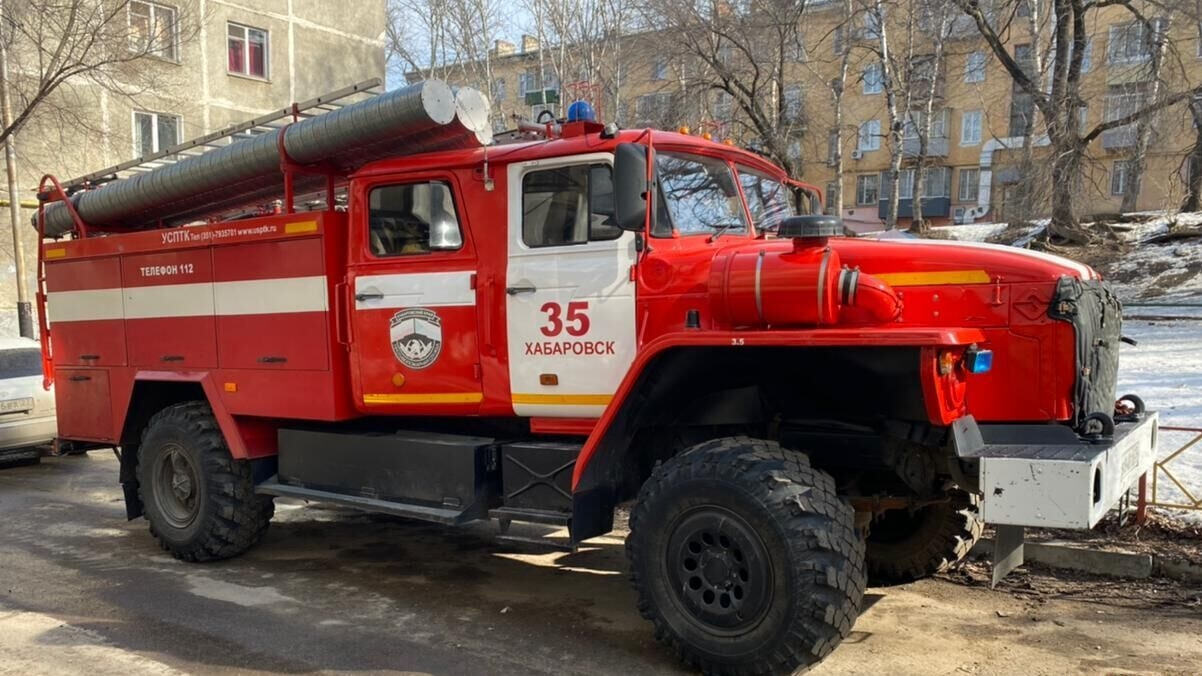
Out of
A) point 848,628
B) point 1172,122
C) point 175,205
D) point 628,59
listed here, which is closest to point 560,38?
point 628,59

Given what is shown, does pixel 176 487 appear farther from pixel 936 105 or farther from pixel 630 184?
pixel 936 105

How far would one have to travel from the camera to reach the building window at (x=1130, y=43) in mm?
16125

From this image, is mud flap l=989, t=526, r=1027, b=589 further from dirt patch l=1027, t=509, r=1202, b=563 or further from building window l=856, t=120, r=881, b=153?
building window l=856, t=120, r=881, b=153

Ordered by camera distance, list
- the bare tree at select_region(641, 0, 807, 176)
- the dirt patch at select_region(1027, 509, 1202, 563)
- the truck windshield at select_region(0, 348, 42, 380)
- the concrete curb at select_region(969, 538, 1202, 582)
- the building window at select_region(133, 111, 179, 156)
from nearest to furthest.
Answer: the concrete curb at select_region(969, 538, 1202, 582) → the dirt patch at select_region(1027, 509, 1202, 563) → the truck windshield at select_region(0, 348, 42, 380) → the bare tree at select_region(641, 0, 807, 176) → the building window at select_region(133, 111, 179, 156)

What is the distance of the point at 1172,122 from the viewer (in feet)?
56.6

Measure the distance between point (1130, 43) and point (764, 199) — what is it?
15.6 m

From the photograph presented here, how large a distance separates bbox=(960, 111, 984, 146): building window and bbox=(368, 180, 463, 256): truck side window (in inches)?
1660

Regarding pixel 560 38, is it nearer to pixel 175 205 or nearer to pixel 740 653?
pixel 175 205

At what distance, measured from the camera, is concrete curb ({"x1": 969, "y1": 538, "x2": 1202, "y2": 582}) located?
17.7 feet

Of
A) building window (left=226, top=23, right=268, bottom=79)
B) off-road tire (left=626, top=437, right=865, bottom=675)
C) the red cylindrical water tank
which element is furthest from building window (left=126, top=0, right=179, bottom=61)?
off-road tire (left=626, top=437, right=865, bottom=675)

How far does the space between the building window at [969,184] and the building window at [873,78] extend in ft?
20.5

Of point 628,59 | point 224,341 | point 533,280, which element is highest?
point 628,59

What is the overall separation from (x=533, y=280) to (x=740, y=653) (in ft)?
7.16

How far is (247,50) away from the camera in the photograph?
88.2 ft
